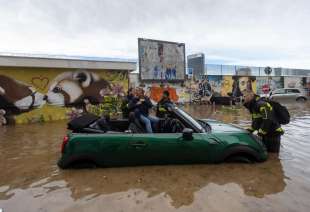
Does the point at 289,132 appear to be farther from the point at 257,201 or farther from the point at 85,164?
the point at 85,164

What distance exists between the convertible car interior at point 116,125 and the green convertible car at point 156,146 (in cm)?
2

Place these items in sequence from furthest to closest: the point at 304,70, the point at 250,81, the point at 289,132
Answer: the point at 304,70
the point at 250,81
the point at 289,132

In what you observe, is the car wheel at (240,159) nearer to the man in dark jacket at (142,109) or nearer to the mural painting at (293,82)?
the man in dark jacket at (142,109)

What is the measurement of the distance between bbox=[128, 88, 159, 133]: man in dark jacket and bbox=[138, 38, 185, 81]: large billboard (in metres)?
14.0

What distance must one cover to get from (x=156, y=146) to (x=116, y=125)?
4.39 ft

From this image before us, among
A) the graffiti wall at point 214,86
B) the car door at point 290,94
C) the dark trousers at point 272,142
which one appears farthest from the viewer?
the car door at point 290,94

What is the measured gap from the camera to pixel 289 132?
8.84 m

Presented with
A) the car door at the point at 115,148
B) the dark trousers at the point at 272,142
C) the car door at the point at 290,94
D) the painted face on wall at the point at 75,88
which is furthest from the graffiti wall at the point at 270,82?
the car door at the point at 115,148

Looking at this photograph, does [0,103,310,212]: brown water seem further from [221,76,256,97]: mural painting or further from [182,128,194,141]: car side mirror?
[221,76,256,97]: mural painting

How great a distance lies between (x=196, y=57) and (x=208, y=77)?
15.1 ft

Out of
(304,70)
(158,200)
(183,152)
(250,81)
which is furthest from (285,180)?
(304,70)

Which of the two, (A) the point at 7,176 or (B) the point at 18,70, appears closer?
(A) the point at 7,176

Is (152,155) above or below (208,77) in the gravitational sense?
below

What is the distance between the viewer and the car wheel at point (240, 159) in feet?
16.5
